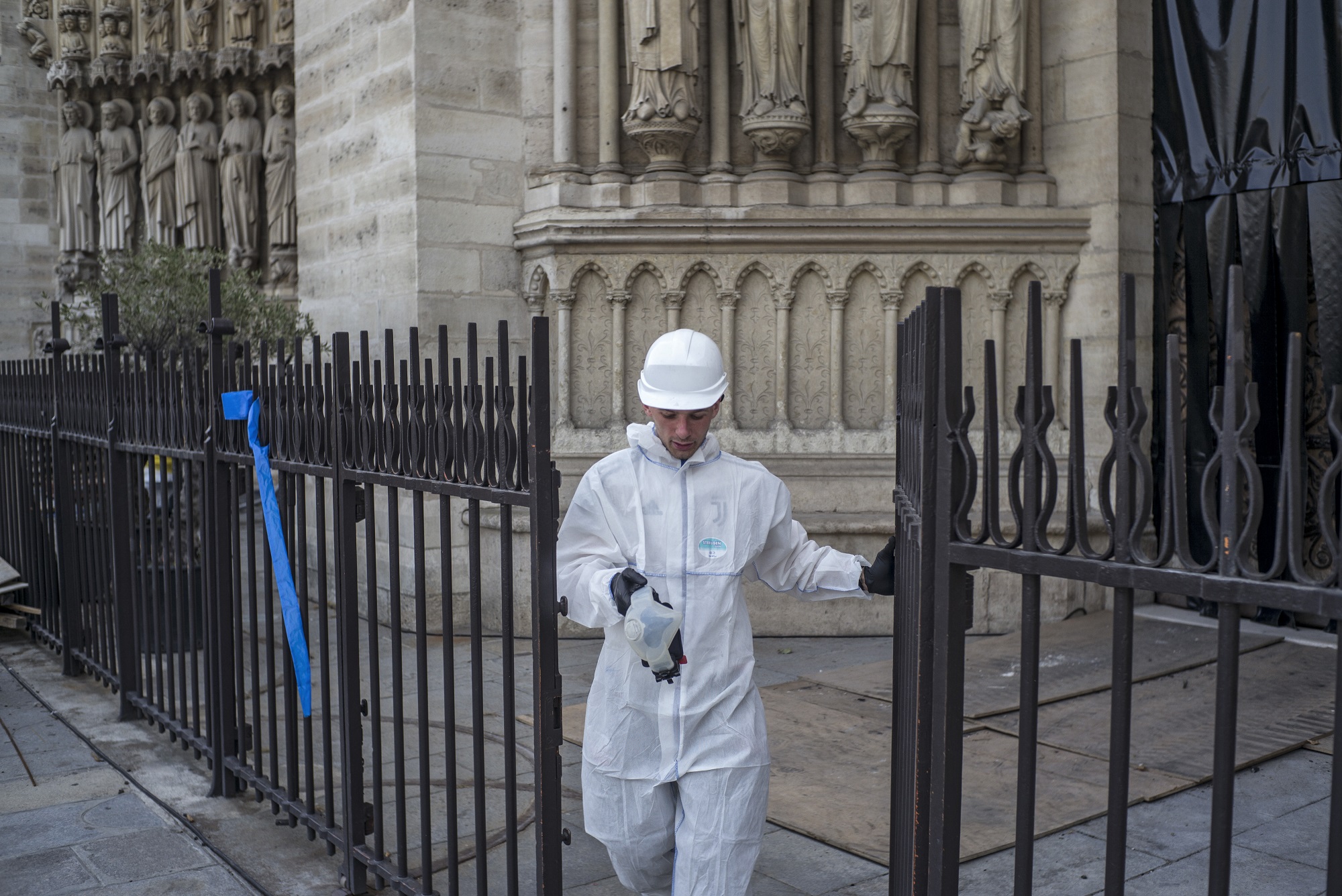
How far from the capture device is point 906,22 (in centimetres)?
664

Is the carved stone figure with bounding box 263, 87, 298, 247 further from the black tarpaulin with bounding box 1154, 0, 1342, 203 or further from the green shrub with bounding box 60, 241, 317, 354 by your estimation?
the black tarpaulin with bounding box 1154, 0, 1342, 203

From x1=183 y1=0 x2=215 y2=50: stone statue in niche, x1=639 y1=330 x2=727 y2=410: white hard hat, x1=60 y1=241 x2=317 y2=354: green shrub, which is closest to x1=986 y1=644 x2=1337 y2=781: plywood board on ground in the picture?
x1=639 y1=330 x2=727 y2=410: white hard hat

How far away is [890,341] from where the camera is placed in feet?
22.7

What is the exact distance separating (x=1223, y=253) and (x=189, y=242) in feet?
26.7

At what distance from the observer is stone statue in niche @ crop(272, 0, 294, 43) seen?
9547mm

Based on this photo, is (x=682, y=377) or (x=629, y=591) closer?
(x=629, y=591)

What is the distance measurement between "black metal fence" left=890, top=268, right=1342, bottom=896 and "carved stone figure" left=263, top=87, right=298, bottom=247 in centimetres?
834

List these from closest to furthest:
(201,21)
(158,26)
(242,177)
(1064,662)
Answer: (1064,662) → (242,177) → (201,21) → (158,26)

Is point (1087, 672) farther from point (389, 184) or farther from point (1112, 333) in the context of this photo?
point (389, 184)

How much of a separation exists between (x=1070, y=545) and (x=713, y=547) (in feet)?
3.77

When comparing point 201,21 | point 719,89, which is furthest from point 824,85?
point 201,21

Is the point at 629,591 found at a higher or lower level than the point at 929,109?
lower

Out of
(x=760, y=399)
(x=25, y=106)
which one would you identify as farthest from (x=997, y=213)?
(x=25, y=106)

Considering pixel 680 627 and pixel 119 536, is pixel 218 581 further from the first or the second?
pixel 680 627
